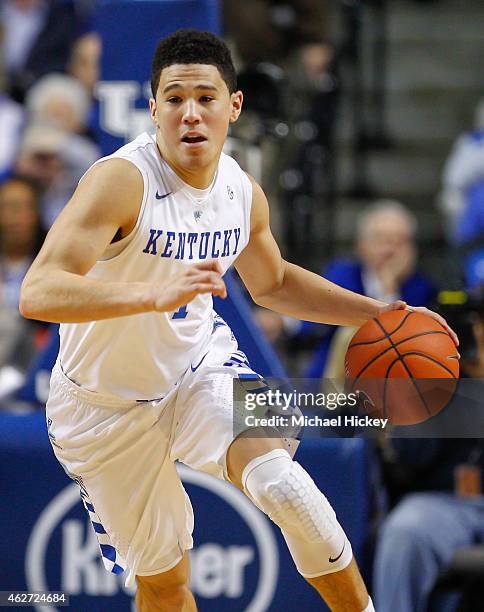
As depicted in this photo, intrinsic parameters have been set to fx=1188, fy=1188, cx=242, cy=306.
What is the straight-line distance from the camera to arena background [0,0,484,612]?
4188 mm

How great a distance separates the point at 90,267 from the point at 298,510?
86cm

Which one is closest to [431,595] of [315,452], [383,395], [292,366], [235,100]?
[315,452]

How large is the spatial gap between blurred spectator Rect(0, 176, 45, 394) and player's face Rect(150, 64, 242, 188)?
1.90 meters

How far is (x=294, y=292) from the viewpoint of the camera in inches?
144

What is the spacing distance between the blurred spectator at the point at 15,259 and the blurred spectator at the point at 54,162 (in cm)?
6

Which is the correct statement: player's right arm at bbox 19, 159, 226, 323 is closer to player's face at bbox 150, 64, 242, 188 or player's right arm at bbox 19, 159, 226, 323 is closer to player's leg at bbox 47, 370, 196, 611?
player's face at bbox 150, 64, 242, 188

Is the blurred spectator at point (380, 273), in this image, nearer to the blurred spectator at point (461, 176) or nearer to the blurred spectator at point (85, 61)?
the blurred spectator at point (461, 176)

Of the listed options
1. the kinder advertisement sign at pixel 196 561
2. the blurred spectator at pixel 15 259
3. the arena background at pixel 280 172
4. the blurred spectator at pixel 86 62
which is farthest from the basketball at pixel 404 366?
the blurred spectator at pixel 86 62

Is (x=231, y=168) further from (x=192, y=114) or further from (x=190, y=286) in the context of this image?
(x=190, y=286)

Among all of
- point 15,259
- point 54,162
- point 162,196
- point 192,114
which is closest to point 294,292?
point 162,196

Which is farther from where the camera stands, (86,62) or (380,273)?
(86,62)

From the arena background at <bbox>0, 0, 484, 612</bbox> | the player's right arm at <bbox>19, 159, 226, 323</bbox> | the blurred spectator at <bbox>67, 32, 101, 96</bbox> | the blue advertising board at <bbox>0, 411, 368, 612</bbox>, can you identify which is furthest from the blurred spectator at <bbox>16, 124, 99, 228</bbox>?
the player's right arm at <bbox>19, 159, 226, 323</bbox>

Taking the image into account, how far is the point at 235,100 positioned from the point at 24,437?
187 cm

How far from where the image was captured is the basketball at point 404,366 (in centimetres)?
341
